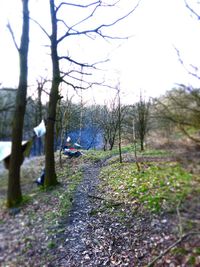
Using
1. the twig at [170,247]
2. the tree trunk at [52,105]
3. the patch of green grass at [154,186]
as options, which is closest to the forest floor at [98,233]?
the twig at [170,247]

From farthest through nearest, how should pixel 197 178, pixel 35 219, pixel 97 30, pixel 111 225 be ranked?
pixel 97 30 < pixel 35 219 < pixel 111 225 < pixel 197 178


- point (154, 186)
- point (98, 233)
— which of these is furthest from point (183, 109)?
point (154, 186)

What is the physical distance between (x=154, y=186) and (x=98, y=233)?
1973 mm

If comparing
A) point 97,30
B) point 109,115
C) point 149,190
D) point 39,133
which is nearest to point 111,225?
point 149,190

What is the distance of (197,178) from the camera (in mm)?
3299

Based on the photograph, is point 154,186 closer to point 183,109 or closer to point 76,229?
point 76,229

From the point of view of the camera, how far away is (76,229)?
5.45m

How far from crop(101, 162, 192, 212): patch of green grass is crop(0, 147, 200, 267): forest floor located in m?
0.20

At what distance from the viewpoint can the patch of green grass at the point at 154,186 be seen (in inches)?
182

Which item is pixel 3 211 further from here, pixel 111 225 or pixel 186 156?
pixel 186 156

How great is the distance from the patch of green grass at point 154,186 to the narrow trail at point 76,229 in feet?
2.84

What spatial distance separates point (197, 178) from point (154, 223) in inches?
75.6

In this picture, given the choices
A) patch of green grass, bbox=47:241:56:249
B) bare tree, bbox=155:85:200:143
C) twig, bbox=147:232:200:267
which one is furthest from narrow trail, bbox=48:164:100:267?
bare tree, bbox=155:85:200:143

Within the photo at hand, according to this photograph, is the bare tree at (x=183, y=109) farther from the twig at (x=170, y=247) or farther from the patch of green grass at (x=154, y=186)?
the twig at (x=170, y=247)
